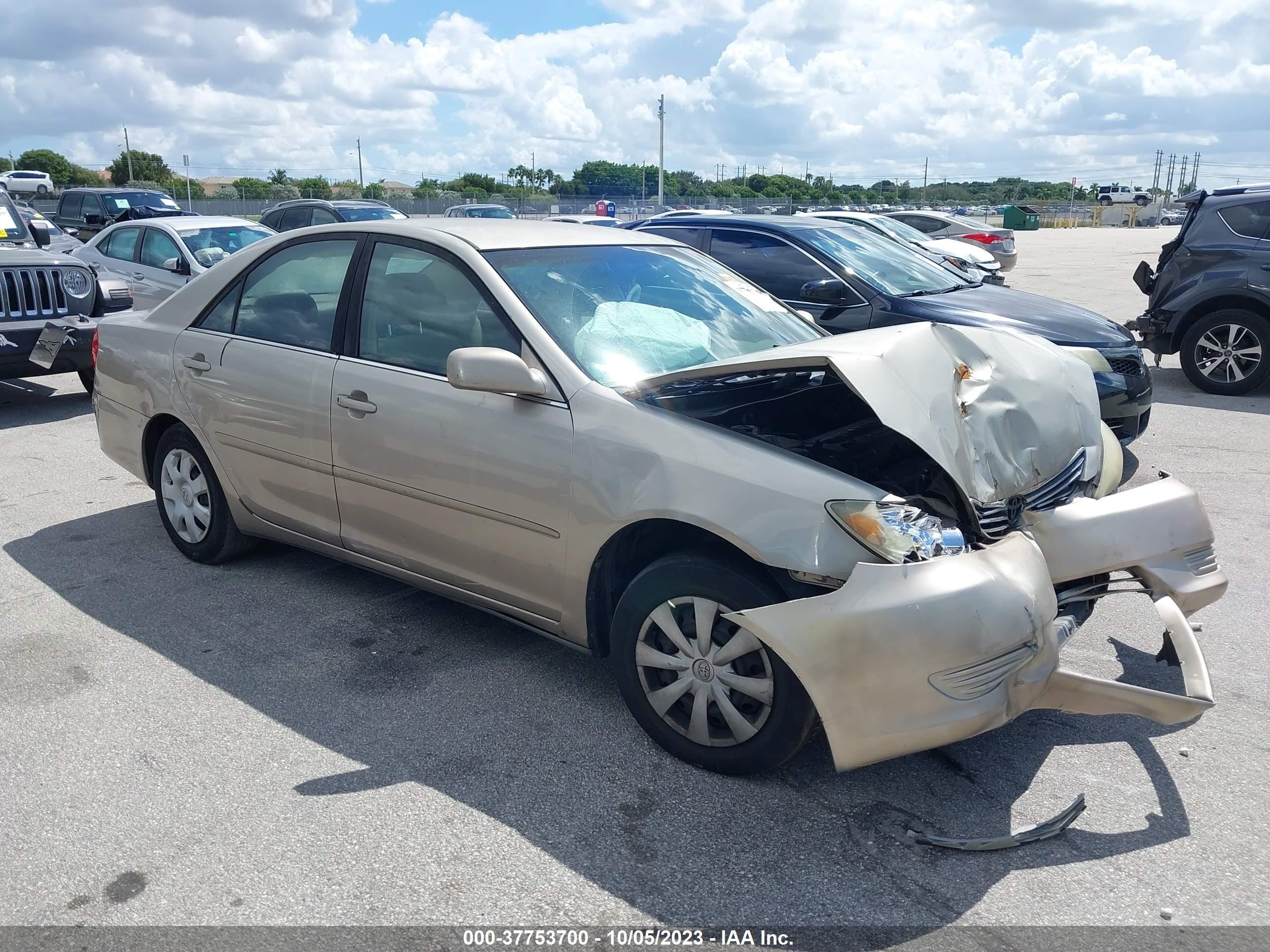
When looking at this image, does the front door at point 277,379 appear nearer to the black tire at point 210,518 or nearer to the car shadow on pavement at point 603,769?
the black tire at point 210,518

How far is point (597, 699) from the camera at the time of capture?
12.5 ft

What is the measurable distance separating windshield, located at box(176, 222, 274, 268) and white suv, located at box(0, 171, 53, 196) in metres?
32.6

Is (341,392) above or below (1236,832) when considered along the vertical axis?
above

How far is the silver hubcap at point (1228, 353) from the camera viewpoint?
9.46 m

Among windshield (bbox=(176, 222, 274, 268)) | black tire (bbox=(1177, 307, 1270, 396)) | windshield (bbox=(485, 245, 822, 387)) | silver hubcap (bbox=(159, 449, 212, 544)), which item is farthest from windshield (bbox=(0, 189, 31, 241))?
black tire (bbox=(1177, 307, 1270, 396))

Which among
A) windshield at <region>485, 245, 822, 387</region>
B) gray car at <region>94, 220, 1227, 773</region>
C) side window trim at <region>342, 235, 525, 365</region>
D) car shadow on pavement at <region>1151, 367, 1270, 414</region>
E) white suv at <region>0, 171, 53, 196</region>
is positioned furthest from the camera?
white suv at <region>0, 171, 53, 196</region>

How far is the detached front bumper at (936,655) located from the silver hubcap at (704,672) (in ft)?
0.60

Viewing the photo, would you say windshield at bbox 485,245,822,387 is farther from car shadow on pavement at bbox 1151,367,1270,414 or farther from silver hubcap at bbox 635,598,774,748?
car shadow on pavement at bbox 1151,367,1270,414

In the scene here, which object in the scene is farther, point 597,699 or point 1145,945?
point 597,699

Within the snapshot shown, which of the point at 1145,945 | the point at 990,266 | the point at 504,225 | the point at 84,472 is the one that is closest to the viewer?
the point at 1145,945

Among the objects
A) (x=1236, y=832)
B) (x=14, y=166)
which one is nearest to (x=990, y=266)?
(x=1236, y=832)

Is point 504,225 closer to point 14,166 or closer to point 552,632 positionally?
point 552,632

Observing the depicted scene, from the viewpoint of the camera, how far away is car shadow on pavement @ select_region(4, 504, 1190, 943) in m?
2.79

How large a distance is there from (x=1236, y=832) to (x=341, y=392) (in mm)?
3419
